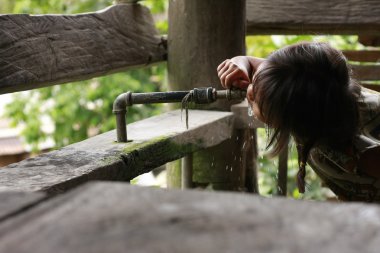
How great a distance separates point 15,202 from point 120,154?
86 centimetres

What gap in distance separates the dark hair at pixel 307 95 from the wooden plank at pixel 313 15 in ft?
3.88

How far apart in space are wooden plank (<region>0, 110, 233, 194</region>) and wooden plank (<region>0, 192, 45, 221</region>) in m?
0.44

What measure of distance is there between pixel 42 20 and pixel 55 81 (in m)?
0.21

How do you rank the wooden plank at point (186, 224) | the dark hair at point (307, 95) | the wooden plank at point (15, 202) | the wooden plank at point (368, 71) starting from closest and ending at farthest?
the wooden plank at point (186, 224) → the wooden plank at point (15, 202) → the dark hair at point (307, 95) → the wooden plank at point (368, 71)

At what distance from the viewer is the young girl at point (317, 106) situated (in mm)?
1556

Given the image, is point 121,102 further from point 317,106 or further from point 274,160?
point 274,160

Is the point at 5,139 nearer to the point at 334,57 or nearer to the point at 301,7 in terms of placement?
the point at 301,7

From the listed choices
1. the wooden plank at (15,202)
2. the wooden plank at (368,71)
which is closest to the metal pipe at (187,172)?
the wooden plank at (368,71)

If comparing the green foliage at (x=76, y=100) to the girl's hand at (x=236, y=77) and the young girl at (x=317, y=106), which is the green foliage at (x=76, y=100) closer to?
the girl's hand at (x=236, y=77)

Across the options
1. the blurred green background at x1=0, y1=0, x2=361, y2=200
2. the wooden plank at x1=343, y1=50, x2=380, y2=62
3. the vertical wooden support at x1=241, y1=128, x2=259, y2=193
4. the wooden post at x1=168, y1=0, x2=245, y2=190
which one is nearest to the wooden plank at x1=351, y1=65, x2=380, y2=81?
the wooden plank at x1=343, y1=50, x2=380, y2=62

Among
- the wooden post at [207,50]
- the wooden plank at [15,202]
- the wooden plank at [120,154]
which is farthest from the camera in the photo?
the wooden post at [207,50]

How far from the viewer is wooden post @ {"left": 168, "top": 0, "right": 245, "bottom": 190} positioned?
2.45 m

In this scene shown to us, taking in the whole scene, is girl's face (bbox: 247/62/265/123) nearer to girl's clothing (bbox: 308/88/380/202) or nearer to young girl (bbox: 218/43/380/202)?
young girl (bbox: 218/43/380/202)

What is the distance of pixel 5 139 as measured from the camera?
31.6ft
